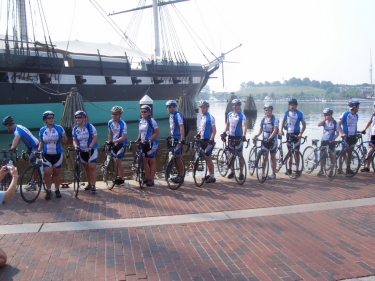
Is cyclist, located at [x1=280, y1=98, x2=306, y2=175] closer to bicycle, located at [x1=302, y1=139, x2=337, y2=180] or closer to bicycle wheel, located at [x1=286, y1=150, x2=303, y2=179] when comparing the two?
bicycle wheel, located at [x1=286, y1=150, x2=303, y2=179]

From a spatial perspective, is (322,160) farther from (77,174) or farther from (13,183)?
(13,183)

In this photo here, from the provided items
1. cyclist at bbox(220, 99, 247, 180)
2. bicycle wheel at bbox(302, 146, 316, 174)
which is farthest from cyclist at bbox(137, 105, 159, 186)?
bicycle wheel at bbox(302, 146, 316, 174)

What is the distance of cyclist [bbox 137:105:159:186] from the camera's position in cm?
826

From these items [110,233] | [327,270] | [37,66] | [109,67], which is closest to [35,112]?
[37,66]

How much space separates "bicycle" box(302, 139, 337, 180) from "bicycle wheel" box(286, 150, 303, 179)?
423 millimetres

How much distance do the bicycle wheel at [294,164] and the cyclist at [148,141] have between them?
3.43 metres

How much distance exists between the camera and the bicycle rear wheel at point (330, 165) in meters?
8.75

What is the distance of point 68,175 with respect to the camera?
43.2 feet

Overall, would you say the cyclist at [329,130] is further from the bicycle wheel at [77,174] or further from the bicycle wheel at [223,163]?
the bicycle wheel at [77,174]

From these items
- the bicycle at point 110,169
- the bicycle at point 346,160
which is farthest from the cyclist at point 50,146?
the bicycle at point 346,160

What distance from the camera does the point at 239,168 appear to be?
28.6ft

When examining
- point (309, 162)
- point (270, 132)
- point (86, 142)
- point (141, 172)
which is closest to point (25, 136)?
point (86, 142)

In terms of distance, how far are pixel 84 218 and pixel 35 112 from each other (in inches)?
1112

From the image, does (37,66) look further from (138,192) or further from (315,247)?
(315,247)
